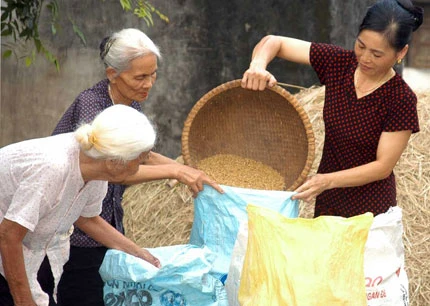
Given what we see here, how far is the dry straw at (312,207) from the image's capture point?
523 centimetres

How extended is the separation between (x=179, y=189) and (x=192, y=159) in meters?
1.77

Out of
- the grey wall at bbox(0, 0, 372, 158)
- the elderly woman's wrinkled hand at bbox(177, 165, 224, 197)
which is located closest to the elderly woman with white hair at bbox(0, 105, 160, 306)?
the elderly woman's wrinkled hand at bbox(177, 165, 224, 197)

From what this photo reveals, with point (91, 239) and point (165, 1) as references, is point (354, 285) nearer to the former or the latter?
point (91, 239)

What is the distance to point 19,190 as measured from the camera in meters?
3.14

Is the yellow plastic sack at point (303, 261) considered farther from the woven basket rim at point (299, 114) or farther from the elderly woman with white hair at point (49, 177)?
the woven basket rim at point (299, 114)

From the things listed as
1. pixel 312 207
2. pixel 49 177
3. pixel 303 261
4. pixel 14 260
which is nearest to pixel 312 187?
pixel 303 261

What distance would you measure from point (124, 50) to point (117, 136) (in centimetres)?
78

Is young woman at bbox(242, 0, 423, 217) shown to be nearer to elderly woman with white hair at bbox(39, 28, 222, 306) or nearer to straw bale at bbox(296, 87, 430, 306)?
elderly woman with white hair at bbox(39, 28, 222, 306)

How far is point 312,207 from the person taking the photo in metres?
5.49

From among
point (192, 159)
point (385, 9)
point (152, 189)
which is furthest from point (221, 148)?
point (152, 189)

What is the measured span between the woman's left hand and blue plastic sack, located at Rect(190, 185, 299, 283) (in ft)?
0.13

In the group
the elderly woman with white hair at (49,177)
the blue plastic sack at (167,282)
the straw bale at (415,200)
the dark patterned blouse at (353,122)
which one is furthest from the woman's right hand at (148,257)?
the straw bale at (415,200)

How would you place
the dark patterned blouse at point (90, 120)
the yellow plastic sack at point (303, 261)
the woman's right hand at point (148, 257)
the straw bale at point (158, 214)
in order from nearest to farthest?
the yellow plastic sack at point (303, 261), the woman's right hand at point (148, 257), the dark patterned blouse at point (90, 120), the straw bale at point (158, 214)

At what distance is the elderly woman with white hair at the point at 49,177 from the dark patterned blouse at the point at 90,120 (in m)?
0.52
